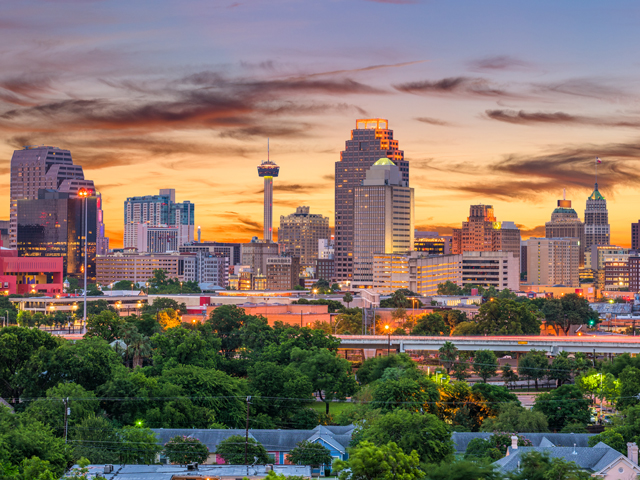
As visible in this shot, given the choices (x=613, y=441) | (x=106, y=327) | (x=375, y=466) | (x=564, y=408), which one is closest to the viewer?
(x=375, y=466)

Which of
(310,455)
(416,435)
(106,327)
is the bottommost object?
(310,455)

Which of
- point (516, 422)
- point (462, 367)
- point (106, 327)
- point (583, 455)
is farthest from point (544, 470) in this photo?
point (106, 327)

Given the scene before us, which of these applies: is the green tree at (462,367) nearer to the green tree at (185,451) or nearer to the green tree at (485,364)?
the green tree at (485,364)

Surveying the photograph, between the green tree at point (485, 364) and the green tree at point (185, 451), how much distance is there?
59.0m

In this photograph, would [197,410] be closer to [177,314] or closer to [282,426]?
[282,426]

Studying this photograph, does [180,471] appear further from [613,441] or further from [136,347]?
[136,347]

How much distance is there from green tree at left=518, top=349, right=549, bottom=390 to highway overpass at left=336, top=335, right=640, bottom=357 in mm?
5488

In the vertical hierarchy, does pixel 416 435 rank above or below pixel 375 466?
below

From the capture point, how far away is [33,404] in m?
69.3

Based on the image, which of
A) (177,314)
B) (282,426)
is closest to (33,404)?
(282,426)

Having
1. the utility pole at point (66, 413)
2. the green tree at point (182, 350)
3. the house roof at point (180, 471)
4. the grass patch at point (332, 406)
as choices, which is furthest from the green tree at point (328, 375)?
the house roof at point (180, 471)

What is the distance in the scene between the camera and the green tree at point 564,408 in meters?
83.4

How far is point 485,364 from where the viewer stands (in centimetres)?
11988

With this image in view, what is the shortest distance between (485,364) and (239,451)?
205 ft
